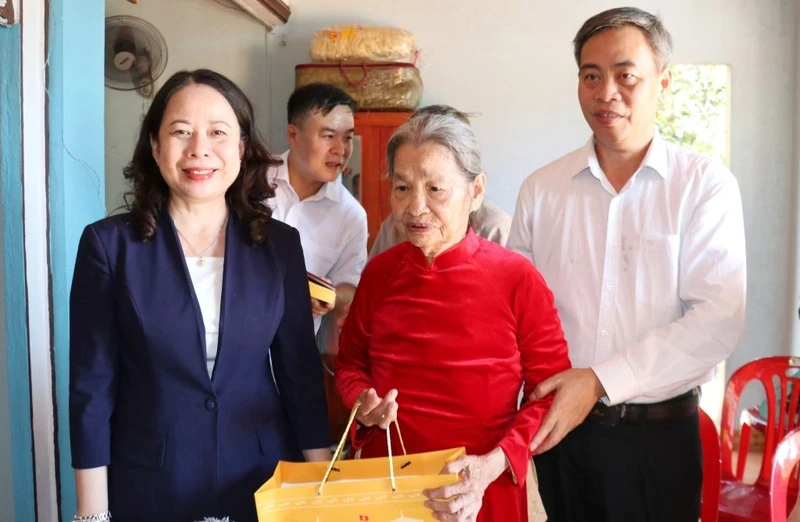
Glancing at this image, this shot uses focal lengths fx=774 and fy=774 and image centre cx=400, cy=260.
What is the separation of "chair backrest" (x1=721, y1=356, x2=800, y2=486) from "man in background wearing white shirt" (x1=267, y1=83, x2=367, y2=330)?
1438 millimetres

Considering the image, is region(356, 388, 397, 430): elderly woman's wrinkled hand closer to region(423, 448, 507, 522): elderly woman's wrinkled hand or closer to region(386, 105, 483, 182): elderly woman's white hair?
region(423, 448, 507, 522): elderly woman's wrinkled hand

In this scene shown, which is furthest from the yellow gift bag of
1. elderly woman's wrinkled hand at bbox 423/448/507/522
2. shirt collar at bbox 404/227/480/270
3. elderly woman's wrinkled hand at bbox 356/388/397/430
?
shirt collar at bbox 404/227/480/270

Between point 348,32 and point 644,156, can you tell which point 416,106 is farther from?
point 644,156

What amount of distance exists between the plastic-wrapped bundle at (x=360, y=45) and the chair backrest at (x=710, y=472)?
3.04 meters

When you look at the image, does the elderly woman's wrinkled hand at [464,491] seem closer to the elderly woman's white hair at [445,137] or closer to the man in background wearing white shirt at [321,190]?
the elderly woman's white hair at [445,137]

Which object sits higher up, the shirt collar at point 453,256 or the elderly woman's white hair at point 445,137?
the elderly woman's white hair at point 445,137

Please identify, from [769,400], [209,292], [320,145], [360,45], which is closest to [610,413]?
[209,292]

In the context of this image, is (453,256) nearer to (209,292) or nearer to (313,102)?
(209,292)

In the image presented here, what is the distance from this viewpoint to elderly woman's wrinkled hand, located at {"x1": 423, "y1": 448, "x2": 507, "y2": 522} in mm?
1331

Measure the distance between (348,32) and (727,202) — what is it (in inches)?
130

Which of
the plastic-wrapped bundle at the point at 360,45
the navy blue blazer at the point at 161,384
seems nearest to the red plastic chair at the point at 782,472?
the navy blue blazer at the point at 161,384

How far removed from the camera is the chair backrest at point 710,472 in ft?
7.52

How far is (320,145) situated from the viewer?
2.93m

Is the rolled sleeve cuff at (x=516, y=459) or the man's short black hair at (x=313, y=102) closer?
the rolled sleeve cuff at (x=516, y=459)
